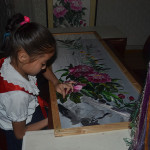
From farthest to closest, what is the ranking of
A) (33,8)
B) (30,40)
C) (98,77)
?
1. (33,8)
2. (98,77)
3. (30,40)

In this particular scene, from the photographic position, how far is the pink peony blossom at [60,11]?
2.48 metres

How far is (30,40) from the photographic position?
0.72 metres

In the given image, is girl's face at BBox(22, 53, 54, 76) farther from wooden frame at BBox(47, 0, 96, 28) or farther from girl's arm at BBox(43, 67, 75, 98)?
wooden frame at BBox(47, 0, 96, 28)

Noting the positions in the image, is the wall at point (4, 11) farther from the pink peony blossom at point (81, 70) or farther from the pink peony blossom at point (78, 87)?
the pink peony blossom at point (78, 87)

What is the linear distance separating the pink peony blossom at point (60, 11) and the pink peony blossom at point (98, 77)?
5.53ft

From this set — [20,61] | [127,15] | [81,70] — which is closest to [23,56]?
[20,61]

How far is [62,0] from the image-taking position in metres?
2.39

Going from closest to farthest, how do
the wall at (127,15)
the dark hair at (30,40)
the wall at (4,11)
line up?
the dark hair at (30,40)
the wall at (4,11)
the wall at (127,15)

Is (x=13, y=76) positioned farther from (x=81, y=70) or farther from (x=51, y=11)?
(x=51, y=11)

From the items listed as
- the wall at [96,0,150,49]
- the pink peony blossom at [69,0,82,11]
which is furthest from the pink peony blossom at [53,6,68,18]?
the wall at [96,0,150,49]

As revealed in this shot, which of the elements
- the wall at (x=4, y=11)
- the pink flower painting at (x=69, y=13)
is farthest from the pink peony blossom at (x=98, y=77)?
→ the pink flower painting at (x=69, y=13)

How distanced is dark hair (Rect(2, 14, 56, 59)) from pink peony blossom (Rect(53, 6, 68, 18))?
1818 mm

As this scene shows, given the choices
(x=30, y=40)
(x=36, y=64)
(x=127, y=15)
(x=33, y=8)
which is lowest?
(x=127, y=15)

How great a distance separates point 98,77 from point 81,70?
124 mm
